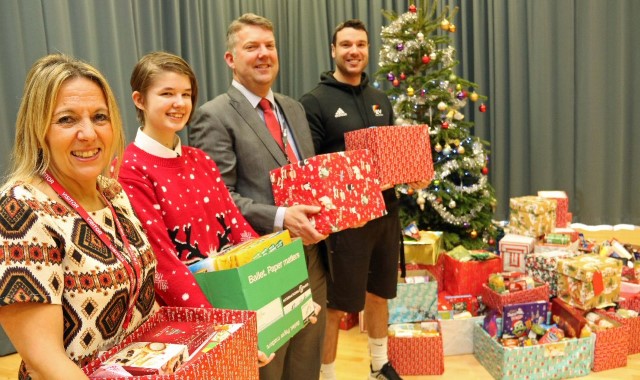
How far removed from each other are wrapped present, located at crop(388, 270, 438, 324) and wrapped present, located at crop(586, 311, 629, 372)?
83 centimetres

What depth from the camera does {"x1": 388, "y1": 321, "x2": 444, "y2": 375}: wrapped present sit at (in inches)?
109

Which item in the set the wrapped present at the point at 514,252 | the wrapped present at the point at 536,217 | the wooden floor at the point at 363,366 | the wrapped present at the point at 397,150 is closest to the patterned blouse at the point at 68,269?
the wrapped present at the point at 397,150

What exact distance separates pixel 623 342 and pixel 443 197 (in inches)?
59.6

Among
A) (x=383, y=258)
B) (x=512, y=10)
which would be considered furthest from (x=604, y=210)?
(x=383, y=258)

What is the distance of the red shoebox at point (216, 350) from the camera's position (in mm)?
947

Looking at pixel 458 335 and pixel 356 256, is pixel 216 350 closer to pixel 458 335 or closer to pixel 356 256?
pixel 356 256

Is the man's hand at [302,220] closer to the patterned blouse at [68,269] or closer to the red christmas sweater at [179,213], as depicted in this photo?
the red christmas sweater at [179,213]

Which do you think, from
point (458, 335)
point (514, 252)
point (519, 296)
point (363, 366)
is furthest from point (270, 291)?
point (514, 252)

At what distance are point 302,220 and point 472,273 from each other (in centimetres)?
194

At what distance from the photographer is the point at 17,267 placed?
0.93 m

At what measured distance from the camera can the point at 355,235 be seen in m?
2.45

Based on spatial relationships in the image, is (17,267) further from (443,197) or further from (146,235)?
(443,197)

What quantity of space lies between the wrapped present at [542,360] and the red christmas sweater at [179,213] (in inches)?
66.5

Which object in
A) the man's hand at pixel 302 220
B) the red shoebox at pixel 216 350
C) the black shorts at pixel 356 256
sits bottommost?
the black shorts at pixel 356 256
